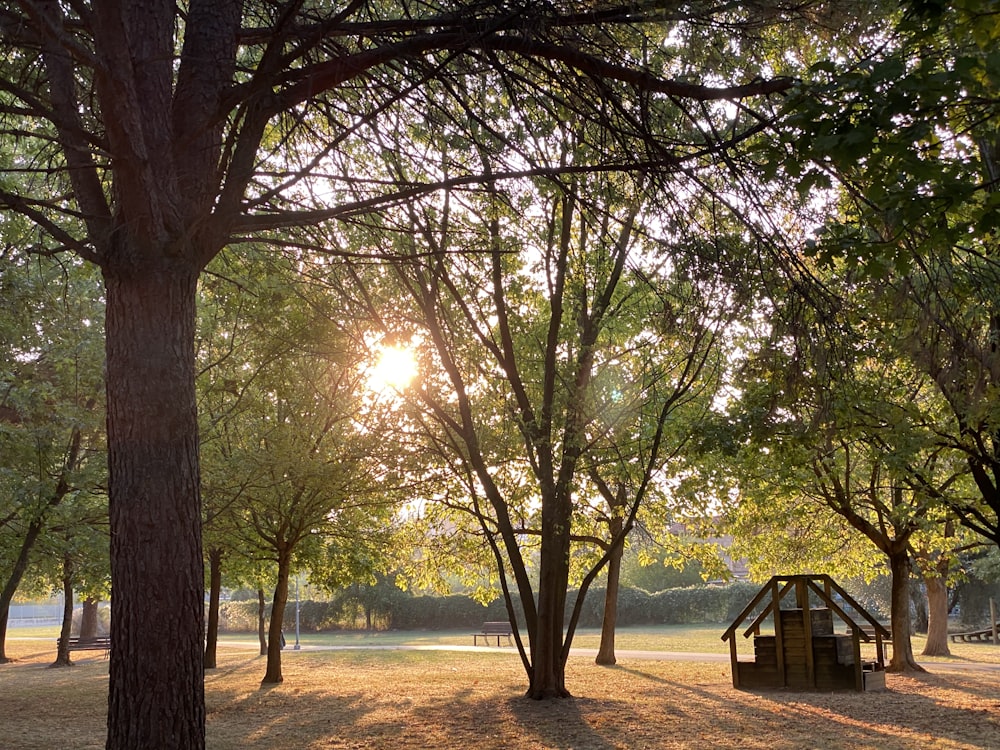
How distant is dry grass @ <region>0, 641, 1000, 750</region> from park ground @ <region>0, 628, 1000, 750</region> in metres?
0.03

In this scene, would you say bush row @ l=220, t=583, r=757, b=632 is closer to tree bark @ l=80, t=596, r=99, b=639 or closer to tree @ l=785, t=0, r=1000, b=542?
tree bark @ l=80, t=596, r=99, b=639

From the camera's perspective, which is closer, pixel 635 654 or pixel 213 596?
pixel 213 596

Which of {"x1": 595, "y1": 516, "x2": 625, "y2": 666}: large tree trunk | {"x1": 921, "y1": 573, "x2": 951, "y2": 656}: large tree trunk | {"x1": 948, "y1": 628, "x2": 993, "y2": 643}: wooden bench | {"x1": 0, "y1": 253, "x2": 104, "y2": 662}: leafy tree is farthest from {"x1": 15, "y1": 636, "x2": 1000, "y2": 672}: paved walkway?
{"x1": 0, "y1": 253, "x2": 104, "y2": 662}: leafy tree

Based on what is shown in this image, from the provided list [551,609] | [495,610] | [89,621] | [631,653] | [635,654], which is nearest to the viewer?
[551,609]

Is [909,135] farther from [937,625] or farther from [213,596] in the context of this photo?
[937,625]

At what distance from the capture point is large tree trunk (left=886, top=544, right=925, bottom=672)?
17953 millimetres

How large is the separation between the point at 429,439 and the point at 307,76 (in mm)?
11024

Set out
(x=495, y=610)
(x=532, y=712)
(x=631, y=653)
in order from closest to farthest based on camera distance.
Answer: (x=532, y=712) → (x=631, y=653) → (x=495, y=610)

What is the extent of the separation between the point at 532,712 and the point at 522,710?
0.92 feet

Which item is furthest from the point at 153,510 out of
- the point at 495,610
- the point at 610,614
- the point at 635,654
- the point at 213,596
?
the point at 495,610

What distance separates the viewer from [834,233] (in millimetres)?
5516

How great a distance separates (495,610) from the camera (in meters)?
40.1

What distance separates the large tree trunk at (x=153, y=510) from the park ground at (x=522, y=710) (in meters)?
5.57

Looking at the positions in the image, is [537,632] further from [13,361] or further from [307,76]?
[307,76]
